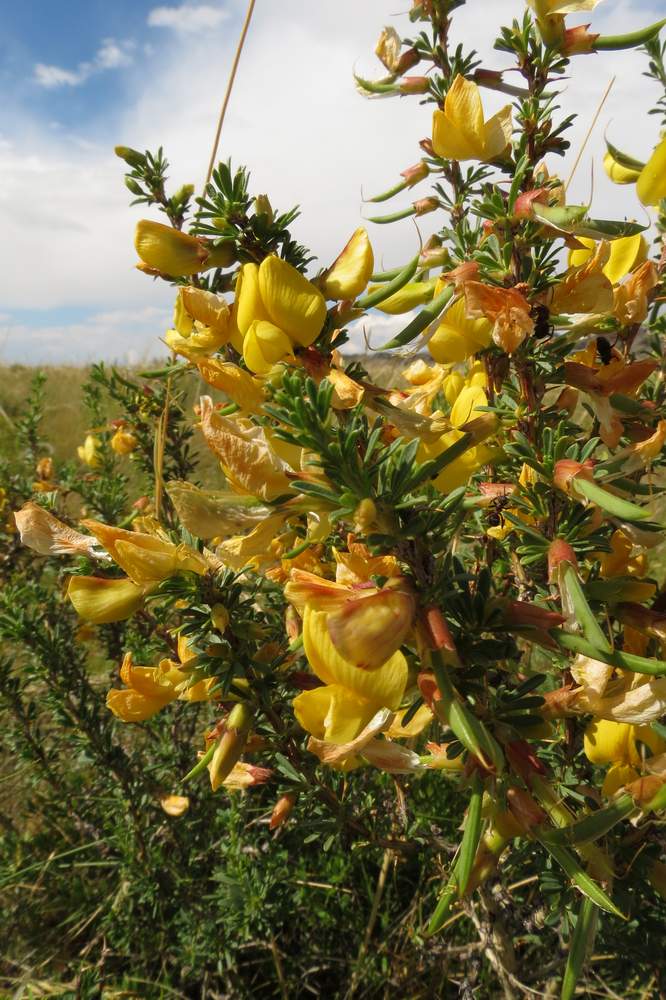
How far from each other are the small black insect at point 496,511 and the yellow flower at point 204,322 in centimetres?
45

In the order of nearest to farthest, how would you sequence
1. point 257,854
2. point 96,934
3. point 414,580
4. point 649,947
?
point 414,580, point 649,947, point 257,854, point 96,934

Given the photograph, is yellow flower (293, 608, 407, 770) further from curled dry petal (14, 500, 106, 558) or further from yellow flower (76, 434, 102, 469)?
yellow flower (76, 434, 102, 469)

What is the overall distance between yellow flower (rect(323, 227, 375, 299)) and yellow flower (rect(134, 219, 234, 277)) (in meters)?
0.13

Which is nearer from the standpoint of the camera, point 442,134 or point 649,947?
point 442,134

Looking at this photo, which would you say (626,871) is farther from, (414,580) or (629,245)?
(629,245)

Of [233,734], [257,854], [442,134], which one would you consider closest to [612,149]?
[442,134]

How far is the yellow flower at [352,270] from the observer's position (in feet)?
2.25

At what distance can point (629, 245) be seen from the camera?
2.98 ft

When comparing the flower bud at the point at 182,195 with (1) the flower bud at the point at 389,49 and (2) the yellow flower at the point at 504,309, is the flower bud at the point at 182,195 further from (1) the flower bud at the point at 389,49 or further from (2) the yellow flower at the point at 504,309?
(2) the yellow flower at the point at 504,309

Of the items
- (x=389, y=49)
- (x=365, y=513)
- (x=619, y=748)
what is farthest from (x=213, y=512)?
(x=389, y=49)

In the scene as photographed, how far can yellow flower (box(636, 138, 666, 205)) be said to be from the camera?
2.00 feet

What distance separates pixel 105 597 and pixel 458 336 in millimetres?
568

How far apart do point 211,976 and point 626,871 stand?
1.18m

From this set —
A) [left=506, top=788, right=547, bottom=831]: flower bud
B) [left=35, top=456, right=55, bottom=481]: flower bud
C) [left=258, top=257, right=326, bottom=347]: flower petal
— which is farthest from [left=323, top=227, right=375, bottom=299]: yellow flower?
[left=35, top=456, right=55, bottom=481]: flower bud
